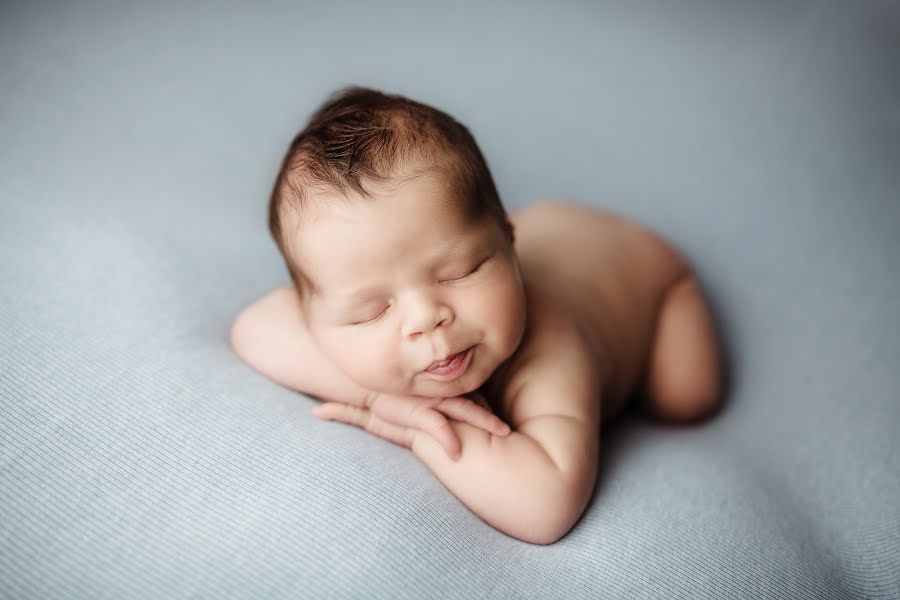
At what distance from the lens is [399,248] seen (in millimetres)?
800

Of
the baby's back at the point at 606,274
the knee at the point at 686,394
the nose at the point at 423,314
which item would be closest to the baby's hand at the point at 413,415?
the nose at the point at 423,314

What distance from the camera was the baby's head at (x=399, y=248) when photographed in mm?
804

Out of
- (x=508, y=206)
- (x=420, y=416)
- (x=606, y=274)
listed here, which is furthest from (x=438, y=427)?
(x=508, y=206)

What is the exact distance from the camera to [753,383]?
123cm

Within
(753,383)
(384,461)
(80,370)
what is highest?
(80,370)

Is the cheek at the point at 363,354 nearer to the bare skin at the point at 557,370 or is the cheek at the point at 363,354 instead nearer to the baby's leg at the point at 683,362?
the bare skin at the point at 557,370

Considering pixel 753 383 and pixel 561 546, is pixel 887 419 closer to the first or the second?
pixel 753 383

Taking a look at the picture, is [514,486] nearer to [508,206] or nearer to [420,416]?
[420,416]

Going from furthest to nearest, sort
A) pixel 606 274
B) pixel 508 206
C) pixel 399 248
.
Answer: pixel 508 206 < pixel 606 274 < pixel 399 248

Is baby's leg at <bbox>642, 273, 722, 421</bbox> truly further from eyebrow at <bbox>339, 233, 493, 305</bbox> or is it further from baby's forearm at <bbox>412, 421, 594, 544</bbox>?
eyebrow at <bbox>339, 233, 493, 305</bbox>

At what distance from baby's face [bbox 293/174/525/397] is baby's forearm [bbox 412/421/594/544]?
8 cm

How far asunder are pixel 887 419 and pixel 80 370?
1062mm

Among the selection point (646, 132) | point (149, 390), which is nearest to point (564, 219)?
point (646, 132)

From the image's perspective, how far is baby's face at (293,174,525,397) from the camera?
80 cm
